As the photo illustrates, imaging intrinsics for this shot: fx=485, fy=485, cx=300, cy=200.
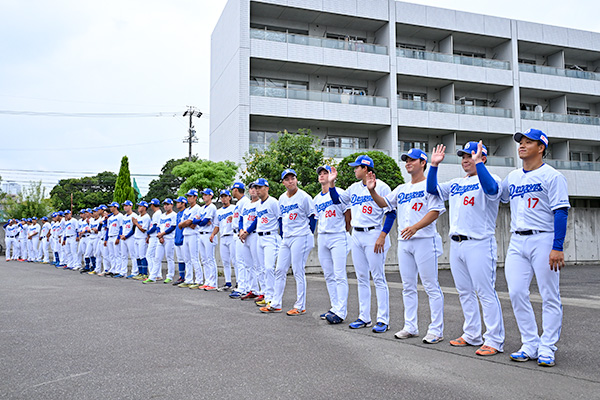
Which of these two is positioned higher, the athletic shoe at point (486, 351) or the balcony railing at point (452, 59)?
the balcony railing at point (452, 59)

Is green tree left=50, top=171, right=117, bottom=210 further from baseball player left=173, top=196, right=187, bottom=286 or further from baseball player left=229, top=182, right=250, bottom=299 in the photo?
baseball player left=229, top=182, right=250, bottom=299

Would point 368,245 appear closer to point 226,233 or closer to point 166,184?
point 226,233

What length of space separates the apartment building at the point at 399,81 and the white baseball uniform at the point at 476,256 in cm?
2380

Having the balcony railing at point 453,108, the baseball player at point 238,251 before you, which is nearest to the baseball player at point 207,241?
the baseball player at point 238,251

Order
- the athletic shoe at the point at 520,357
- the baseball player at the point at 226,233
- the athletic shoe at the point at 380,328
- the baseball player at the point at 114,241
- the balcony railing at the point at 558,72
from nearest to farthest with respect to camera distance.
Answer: the athletic shoe at the point at 520,357, the athletic shoe at the point at 380,328, the baseball player at the point at 226,233, the baseball player at the point at 114,241, the balcony railing at the point at 558,72

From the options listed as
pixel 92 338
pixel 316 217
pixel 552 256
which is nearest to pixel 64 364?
pixel 92 338

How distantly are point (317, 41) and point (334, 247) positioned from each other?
25.7m

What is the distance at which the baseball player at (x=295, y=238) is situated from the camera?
844 cm

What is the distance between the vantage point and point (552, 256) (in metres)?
4.84

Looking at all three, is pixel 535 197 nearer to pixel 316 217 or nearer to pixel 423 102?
pixel 316 217

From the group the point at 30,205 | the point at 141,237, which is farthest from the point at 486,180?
the point at 30,205

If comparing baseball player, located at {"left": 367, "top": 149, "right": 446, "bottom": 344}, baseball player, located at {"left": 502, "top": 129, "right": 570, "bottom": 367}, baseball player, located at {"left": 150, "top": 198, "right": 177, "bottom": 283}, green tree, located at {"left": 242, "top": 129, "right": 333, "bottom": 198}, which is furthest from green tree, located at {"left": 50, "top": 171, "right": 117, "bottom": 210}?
baseball player, located at {"left": 502, "top": 129, "right": 570, "bottom": 367}

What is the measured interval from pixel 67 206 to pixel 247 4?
150 ft

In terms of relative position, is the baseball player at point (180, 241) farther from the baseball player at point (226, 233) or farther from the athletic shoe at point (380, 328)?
the athletic shoe at point (380, 328)
